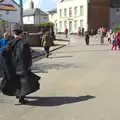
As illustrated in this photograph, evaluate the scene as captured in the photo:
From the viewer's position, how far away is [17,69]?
26.2ft

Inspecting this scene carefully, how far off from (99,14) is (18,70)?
69.7 metres

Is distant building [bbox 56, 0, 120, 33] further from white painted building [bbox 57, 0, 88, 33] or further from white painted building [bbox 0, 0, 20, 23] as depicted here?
white painted building [bbox 0, 0, 20, 23]

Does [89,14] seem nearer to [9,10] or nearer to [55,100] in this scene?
[9,10]

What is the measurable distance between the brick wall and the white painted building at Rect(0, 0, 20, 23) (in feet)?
72.2

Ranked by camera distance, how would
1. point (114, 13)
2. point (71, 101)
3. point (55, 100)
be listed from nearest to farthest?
1. point (71, 101)
2. point (55, 100)
3. point (114, 13)

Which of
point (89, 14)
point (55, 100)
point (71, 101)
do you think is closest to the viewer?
point (71, 101)

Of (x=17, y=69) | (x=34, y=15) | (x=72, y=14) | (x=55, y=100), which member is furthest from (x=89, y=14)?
(x=17, y=69)

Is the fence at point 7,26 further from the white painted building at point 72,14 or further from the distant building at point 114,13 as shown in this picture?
the distant building at point 114,13

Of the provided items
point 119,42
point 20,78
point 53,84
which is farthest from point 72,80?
point 119,42

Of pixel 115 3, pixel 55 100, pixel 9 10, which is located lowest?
pixel 55 100

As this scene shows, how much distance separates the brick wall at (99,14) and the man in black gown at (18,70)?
217ft

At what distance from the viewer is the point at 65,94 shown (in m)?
9.12

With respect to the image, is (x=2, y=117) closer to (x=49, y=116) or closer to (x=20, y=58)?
(x=49, y=116)

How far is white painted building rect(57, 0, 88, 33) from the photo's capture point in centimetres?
7406
